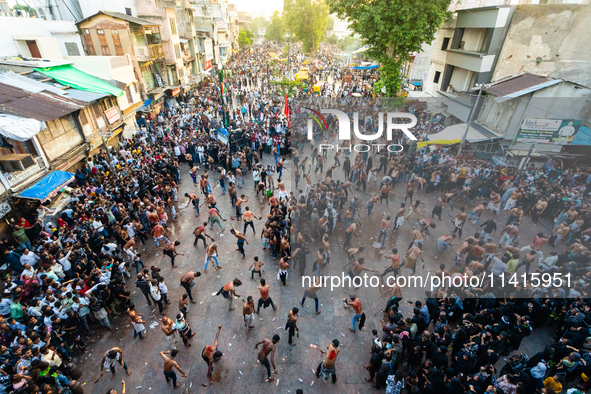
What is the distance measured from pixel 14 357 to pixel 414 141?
18322 millimetres

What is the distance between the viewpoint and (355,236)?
11539 mm

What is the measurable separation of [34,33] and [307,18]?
172ft

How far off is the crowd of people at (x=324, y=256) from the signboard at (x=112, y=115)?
5.29 ft

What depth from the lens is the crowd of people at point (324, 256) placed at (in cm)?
623

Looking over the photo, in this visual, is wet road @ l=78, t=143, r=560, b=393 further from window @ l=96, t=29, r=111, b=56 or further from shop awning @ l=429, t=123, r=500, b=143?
window @ l=96, t=29, r=111, b=56

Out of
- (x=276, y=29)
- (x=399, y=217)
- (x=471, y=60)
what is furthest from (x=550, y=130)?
(x=276, y=29)

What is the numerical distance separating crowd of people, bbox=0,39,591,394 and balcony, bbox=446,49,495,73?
7.21 metres

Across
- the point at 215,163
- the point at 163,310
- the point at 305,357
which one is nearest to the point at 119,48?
the point at 215,163

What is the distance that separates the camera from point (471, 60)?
21000mm

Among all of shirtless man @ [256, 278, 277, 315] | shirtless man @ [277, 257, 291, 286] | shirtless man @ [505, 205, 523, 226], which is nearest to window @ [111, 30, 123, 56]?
shirtless man @ [277, 257, 291, 286]

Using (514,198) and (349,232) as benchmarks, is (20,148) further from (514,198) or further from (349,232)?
(514,198)

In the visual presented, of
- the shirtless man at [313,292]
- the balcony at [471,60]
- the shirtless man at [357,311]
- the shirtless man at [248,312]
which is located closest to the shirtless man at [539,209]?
the shirtless man at [357,311]

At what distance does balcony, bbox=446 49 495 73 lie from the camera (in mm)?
19938

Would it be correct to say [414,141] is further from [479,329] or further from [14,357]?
[14,357]
